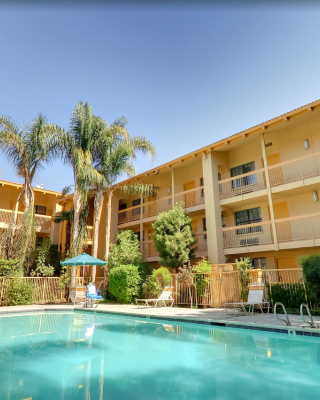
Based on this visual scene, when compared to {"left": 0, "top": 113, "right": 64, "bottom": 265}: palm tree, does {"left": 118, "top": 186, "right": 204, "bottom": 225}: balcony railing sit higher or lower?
lower

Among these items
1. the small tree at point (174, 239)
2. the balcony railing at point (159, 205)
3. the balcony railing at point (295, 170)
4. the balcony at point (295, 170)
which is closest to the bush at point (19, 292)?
the small tree at point (174, 239)

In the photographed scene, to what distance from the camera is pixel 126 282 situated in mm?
15758

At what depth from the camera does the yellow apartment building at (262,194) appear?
15273 millimetres

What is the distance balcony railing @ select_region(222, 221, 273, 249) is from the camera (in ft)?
54.4

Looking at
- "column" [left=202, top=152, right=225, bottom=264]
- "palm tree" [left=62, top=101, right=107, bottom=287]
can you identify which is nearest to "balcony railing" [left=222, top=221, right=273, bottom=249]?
"column" [left=202, top=152, right=225, bottom=264]

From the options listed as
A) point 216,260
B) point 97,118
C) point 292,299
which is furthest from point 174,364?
point 97,118

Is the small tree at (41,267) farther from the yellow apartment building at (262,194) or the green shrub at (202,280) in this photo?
the green shrub at (202,280)

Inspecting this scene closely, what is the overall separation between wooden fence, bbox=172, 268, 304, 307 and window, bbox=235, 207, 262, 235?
5.18 meters

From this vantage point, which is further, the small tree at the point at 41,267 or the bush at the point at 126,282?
the small tree at the point at 41,267

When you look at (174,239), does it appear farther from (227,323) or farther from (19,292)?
(19,292)

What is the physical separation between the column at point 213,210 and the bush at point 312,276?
6.53 metres

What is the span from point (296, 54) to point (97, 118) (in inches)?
463

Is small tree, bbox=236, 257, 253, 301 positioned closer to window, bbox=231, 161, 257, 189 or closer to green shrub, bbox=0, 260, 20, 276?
window, bbox=231, 161, 257, 189

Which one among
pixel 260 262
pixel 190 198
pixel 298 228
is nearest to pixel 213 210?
pixel 190 198
